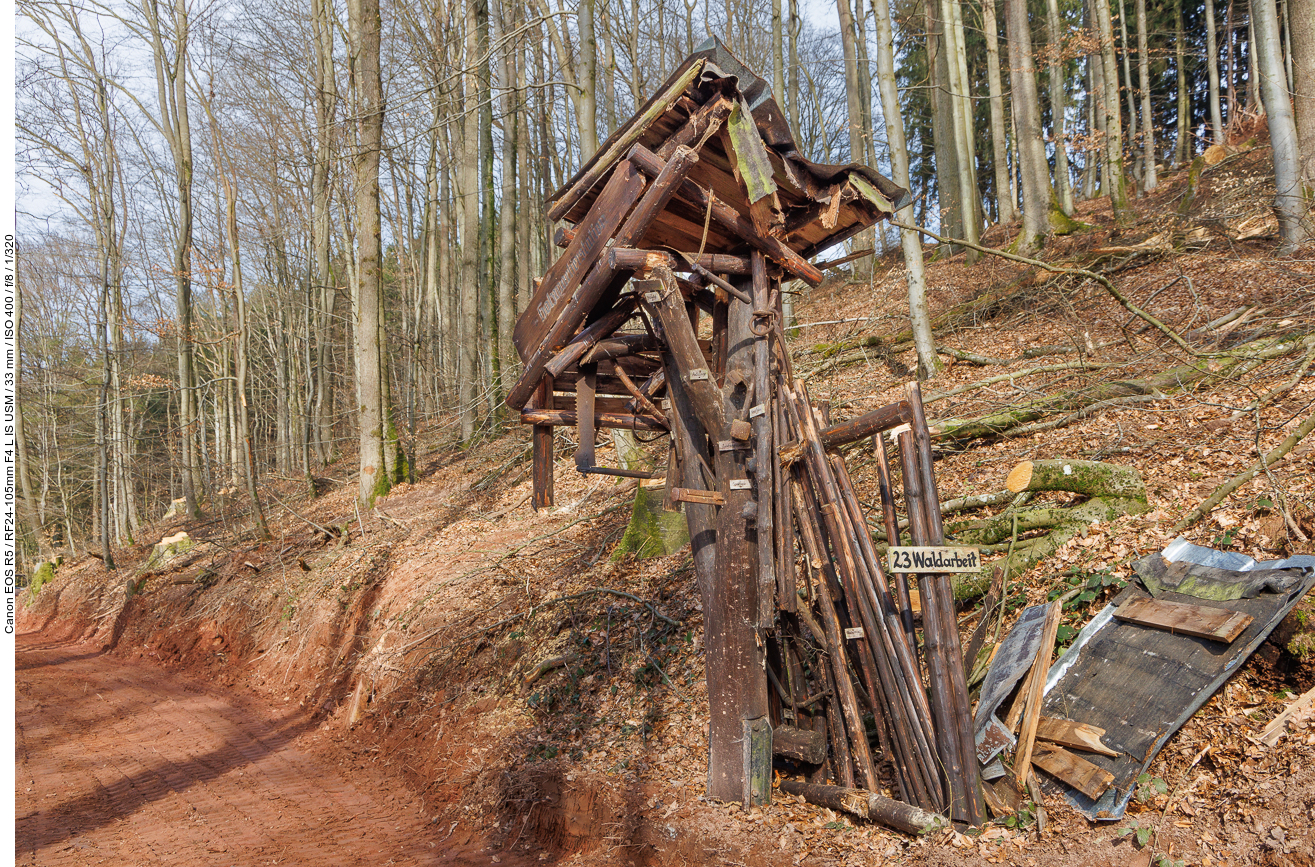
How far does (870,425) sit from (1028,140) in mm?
13500

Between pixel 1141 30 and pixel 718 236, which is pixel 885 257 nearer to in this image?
pixel 1141 30

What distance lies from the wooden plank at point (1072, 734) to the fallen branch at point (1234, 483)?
1.95m

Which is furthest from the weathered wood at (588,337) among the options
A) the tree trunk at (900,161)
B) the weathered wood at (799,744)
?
the tree trunk at (900,161)

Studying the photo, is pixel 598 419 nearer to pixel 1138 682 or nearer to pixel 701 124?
pixel 701 124

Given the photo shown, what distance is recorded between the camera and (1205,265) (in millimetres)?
11242

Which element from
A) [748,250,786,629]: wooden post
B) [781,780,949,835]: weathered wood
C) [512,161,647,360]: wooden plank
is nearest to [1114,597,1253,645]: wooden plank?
[781,780,949,835]: weathered wood

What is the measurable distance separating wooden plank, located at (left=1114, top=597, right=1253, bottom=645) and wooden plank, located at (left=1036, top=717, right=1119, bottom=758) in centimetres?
79

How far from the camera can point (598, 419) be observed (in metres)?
5.65

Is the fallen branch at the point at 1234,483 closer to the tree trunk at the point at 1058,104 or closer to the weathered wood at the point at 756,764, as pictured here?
the weathered wood at the point at 756,764

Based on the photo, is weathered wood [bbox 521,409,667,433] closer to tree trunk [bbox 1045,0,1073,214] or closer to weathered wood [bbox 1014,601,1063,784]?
weathered wood [bbox 1014,601,1063,784]

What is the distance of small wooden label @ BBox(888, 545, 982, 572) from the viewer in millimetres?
4254

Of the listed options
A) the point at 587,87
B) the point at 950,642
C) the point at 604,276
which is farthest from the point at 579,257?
the point at 587,87

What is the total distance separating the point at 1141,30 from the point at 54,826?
27.5 m

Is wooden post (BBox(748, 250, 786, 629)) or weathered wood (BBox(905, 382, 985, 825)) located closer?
weathered wood (BBox(905, 382, 985, 825))
